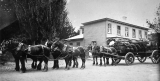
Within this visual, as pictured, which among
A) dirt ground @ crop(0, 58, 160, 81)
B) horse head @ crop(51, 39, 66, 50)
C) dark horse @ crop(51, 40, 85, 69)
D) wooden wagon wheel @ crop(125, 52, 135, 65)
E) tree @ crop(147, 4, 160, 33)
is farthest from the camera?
wooden wagon wheel @ crop(125, 52, 135, 65)

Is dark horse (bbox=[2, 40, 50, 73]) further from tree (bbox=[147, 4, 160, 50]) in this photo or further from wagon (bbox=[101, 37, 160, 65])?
tree (bbox=[147, 4, 160, 50])

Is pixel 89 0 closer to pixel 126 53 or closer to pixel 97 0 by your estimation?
pixel 97 0

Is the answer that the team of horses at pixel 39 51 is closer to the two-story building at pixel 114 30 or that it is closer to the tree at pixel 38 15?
the tree at pixel 38 15

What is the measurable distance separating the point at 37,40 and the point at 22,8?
2.18 meters

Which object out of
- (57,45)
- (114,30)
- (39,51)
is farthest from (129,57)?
(114,30)

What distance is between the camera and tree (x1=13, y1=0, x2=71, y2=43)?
735 cm

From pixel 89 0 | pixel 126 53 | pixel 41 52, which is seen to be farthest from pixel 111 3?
pixel 126 53

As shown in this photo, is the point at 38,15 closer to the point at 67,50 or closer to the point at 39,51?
the point at 39,51

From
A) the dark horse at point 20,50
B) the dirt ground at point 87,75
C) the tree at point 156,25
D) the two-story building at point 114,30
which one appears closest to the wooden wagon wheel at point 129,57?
the dirt ground at point 87,75

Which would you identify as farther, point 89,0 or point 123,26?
point 123,26

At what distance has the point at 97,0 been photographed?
188 inches

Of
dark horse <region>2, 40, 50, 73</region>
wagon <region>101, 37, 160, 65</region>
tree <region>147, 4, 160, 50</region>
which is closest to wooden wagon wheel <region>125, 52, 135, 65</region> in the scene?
wagon <region>101, 37, 160, 65</region>

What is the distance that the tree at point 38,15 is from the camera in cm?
735

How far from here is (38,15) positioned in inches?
318
